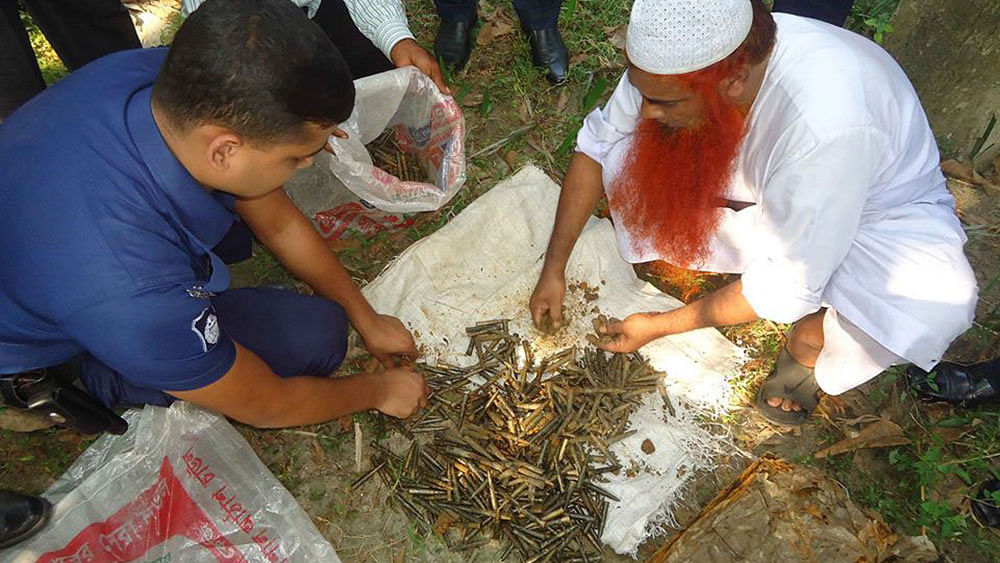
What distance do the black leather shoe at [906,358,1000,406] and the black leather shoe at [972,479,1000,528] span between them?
0.42 meters

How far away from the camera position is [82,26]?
12.2 ft

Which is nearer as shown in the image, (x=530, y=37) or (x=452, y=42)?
(x=452, y=42)

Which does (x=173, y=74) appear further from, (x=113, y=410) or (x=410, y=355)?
(x=410, y=355)

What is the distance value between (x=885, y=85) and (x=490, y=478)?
228 cm

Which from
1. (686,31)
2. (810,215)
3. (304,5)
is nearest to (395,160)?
(304,5)

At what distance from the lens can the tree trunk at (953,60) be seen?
3930 mm

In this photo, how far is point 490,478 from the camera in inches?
120

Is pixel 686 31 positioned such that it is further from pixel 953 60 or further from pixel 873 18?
pixel 873 18

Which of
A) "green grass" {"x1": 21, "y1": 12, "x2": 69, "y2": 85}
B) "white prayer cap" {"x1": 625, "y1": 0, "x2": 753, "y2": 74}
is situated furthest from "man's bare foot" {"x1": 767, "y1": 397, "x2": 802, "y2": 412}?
"green grass" {"x1": 21, "y1": 12, "x2": 69, "y2": 85}

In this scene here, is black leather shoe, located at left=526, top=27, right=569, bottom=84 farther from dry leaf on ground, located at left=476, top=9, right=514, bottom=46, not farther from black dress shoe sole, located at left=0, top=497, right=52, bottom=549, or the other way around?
black dress shoe sole, located at left=0, top=497, right=52, bottom=549

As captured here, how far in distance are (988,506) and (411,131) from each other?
3.57 metres

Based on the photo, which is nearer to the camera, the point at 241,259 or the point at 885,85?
the point at 885,85

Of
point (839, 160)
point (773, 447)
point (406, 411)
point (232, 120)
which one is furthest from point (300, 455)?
point (839, 160)

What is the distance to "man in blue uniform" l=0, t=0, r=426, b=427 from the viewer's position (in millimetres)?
1731
